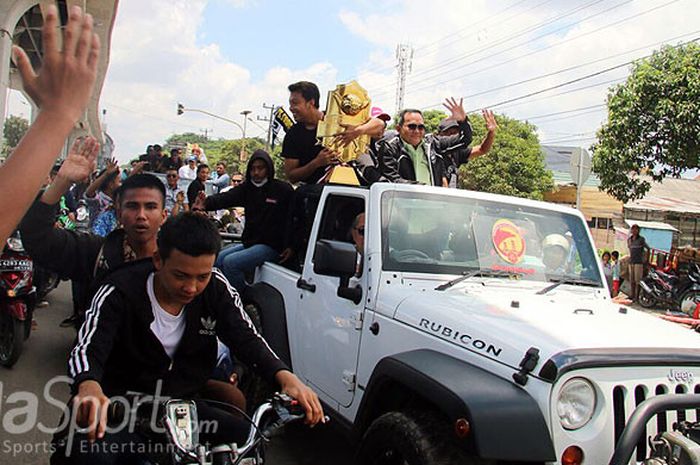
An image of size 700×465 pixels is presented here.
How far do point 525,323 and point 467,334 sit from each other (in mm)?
278

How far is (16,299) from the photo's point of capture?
18.0 feet

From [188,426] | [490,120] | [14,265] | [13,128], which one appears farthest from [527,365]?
[13,128]

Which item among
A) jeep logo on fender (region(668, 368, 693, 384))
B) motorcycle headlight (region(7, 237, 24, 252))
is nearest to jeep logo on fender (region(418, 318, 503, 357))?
jeep logo on fender (region(668, 368, 693, 384))

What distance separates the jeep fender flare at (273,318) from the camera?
440cm

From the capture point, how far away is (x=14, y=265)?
5574 millimetres

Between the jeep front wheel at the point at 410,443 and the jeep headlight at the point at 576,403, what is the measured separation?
1.31 ft

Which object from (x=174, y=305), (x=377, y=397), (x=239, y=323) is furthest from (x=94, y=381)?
(x=377, y=397)

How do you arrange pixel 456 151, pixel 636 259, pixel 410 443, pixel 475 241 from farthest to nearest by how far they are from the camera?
pixel 636 259
pixel 456 151
pixel 475 241
pixel 410 443

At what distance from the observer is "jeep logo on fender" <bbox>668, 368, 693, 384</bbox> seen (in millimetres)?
2707

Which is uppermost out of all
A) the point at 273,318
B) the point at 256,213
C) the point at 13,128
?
the point at 13,128

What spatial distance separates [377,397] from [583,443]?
109 centimetres

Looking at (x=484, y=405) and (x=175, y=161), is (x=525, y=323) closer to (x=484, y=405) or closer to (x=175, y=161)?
(x=484, y=405)

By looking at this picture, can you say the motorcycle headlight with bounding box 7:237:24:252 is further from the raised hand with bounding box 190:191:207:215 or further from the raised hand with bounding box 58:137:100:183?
the raised hand with bounding box 58:137:100:183

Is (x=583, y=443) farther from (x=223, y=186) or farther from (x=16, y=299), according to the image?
(x=223, y=186)
